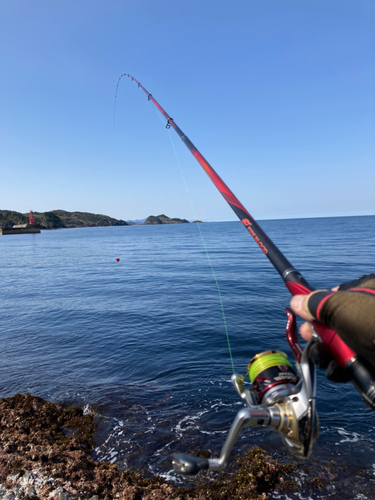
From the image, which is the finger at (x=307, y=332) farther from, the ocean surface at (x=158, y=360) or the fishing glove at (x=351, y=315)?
the ocean surface at (x=158, y=360)

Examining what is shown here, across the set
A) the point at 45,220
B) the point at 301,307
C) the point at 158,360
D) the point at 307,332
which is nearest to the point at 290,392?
the point at 307,332

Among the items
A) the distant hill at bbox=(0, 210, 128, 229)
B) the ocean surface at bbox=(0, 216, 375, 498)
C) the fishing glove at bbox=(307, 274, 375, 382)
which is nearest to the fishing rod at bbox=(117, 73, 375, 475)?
the fishing glove at bbox=(307, 274, 375, 382)

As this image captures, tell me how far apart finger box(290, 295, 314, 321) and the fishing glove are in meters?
0.05

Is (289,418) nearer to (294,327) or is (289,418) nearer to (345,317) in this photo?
(294,327)

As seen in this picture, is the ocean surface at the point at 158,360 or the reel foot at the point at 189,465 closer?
the reel foot at the point at 189,465

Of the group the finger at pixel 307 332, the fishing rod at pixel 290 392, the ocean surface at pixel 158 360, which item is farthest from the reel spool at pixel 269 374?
the ocean surface at pixel 158 360

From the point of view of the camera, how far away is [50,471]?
451 cm

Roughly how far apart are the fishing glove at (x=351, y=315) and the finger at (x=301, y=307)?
5cm

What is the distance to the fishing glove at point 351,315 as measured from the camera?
6.33ft

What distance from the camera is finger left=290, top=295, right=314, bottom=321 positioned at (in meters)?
2.31

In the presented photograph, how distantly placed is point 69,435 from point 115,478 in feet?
5.74

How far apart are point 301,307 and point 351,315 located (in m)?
0.43

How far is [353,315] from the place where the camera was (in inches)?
77.0

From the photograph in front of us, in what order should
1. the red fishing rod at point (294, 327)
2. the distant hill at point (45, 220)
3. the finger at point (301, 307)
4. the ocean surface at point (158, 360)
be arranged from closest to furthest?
the red fishing rod at point (294, 327)
the finger at point (301, 307)
the ocean surface at point (158, 360)
the distant hill at point (45, 220)
